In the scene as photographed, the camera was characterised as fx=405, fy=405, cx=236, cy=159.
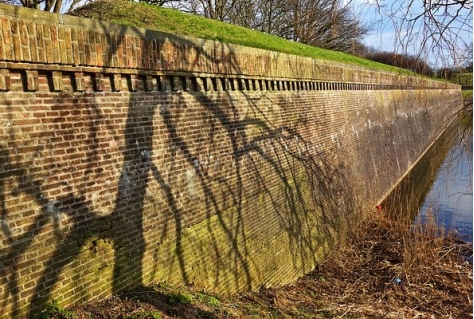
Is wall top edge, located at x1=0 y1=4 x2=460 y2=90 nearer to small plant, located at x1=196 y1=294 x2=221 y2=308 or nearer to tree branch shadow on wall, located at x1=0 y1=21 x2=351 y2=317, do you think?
tree branch shadow on wall, located at x1=0 y1=21 x2=351 y2=317

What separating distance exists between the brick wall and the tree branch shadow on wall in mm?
15

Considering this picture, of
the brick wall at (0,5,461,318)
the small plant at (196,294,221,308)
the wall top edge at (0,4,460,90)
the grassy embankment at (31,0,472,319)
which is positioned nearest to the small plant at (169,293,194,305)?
the grassy embankment at (31,0,472,319)

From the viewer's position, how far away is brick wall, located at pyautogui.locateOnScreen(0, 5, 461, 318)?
12.0 ft

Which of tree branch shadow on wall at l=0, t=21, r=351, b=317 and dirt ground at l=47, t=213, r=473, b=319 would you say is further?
dirt ground at l=47, t=213, r=473, b=319

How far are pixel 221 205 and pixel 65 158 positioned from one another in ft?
8.82

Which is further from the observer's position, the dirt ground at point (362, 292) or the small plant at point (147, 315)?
the dirt ground at point (362, 292)

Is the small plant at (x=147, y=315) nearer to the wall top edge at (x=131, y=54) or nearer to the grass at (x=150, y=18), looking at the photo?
the wall top edge at (x=131, y=54)

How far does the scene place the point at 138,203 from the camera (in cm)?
479

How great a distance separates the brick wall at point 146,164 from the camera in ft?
12.0

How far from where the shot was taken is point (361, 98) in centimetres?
1356

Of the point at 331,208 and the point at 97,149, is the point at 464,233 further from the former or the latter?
the point at 97,149

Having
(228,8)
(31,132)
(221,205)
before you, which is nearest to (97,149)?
(31,132)

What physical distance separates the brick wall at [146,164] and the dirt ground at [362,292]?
288 millimetres

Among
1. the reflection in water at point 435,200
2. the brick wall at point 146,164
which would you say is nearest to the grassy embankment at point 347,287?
the brick wall at point 146,164
